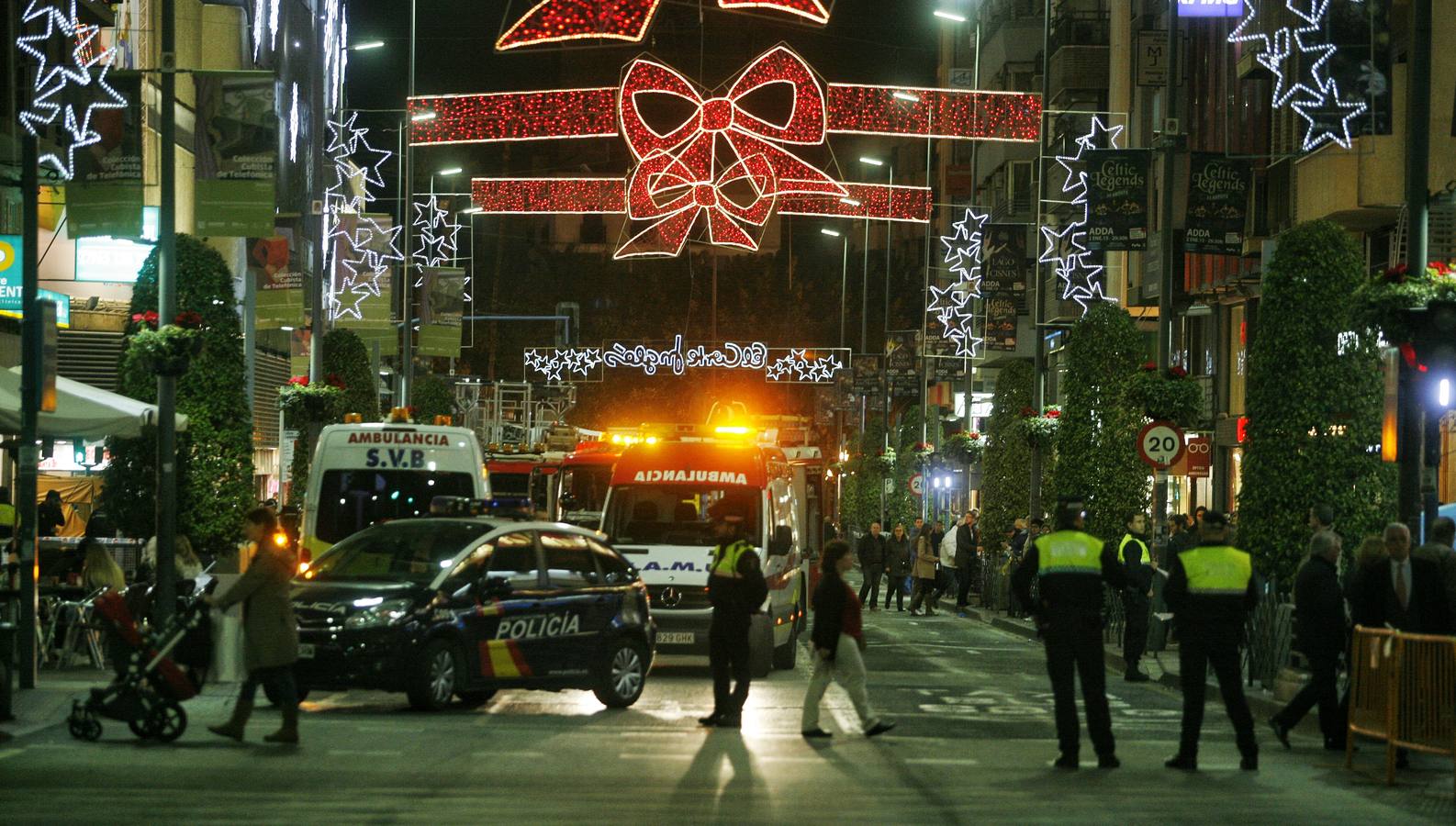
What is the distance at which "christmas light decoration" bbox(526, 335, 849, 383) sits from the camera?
5462 cm

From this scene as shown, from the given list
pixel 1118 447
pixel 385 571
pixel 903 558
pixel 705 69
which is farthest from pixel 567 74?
pixel 385 571

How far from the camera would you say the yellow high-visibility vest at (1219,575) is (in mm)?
14305

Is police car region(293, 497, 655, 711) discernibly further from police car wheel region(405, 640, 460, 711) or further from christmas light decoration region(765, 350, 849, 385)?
christmas light decoration region(765, 350, 849, 385)

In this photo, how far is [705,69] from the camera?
9050cm

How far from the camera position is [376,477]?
998 inches

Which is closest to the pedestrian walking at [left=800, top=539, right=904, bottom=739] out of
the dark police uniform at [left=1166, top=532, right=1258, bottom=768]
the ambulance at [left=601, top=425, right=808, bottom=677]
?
the dark police uniform at [left=1166, top=532, right=1258, bottom=768]

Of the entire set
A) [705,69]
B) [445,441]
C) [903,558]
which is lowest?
[903,558]

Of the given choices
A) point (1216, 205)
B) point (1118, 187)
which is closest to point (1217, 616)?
point (1216, 205)

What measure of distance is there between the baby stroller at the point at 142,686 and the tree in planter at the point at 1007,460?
2370cm

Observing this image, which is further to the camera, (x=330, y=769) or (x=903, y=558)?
(x=903, y=558)

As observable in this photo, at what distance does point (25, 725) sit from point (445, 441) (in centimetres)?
1041

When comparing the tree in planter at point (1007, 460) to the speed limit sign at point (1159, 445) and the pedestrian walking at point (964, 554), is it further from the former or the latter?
the speed limit sign at point (1159, 445)

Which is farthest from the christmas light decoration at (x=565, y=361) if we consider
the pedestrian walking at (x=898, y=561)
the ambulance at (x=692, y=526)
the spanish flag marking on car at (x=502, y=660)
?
the spanish flag marking on car at (x=502, y=660)

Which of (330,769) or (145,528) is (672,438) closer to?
(145,528)
